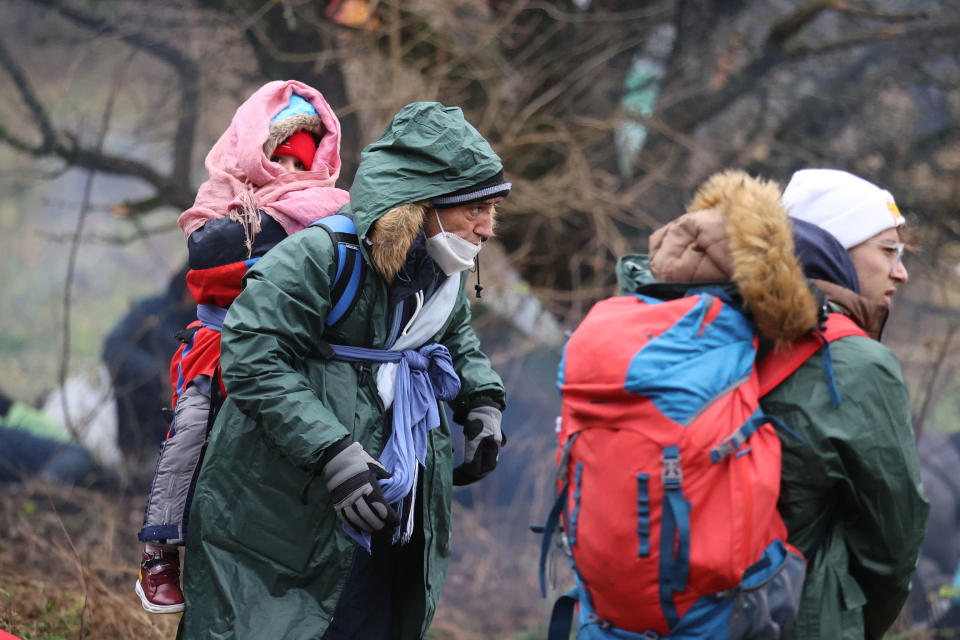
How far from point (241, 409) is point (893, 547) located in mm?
1500

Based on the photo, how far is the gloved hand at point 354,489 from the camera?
209 cm

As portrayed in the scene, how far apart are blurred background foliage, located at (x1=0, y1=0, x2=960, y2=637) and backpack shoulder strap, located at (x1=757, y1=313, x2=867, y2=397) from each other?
3.74 meters

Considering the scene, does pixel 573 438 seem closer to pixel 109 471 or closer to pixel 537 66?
pixel 537 66

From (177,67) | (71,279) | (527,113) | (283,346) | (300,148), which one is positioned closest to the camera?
(283,346)

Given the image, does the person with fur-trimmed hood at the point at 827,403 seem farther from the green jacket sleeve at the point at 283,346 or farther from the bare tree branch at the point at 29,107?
the bare tree branch at the point at 29,107

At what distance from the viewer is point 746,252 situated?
6.23 feet

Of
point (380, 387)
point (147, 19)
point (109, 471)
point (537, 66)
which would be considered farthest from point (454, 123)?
point (109, 471)

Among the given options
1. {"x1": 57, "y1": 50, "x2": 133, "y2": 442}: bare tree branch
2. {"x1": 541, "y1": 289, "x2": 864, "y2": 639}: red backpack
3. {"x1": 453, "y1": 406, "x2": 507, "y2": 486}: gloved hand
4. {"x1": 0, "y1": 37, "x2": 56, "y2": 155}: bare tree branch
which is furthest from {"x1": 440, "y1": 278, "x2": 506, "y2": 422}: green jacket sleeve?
{"x1": 0, "y1": 37, "x2": 56, "y2": 155}: bare tree branch

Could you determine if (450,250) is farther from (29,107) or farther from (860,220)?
Answer: (29,107)

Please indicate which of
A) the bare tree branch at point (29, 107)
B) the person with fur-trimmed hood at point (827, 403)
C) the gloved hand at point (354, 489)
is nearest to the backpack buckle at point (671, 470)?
the person with fur-trimmed hood at point (827, 403)

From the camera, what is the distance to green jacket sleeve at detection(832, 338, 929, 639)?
1.85 m

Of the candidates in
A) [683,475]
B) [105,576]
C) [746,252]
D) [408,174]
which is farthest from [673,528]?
[105,576]

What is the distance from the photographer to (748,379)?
1.88 m

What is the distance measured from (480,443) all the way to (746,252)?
1.03m
